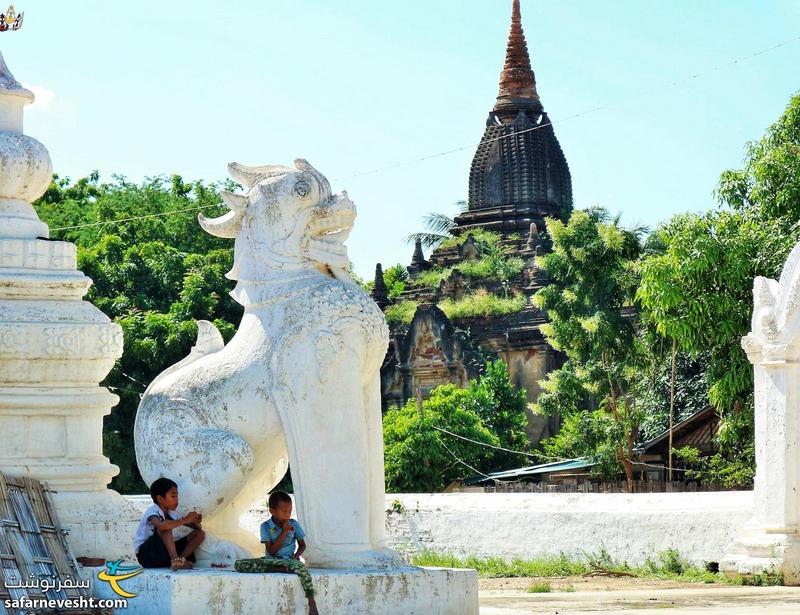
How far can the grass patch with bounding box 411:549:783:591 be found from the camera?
13.8 m

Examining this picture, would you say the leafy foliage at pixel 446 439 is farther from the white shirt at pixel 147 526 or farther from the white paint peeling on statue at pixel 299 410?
the white shirt at pixel 147 526

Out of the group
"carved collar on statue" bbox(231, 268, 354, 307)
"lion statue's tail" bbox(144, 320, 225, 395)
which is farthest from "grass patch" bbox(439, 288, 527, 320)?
"carved collar on statue" bbox(231, 268, 354, 307)

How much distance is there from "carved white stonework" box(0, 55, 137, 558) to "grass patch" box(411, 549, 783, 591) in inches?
239

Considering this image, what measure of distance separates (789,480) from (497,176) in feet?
128

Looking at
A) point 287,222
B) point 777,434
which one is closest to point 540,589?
point 777,434

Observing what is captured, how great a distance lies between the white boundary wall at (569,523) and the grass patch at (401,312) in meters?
28.5

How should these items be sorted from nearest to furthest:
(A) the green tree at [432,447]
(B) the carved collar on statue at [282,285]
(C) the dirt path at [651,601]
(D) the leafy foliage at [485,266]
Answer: (B) the carved collar on statue at [282,285], (C) the dirt path at [651,601], (A) the green tree at [432,447], (D) the leafy foliage at [485,266]

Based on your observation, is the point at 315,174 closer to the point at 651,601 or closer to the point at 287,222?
the point at 287,222

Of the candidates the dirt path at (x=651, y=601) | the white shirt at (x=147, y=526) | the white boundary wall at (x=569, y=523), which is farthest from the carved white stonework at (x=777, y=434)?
the white shirt at (x=147, y=526)

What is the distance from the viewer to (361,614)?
7383 mm

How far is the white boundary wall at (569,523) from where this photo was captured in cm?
1455

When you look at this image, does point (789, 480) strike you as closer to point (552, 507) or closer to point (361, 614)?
point (552, 507)

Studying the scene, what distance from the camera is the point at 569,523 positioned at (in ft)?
50.3

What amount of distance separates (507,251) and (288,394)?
41.3 meters
